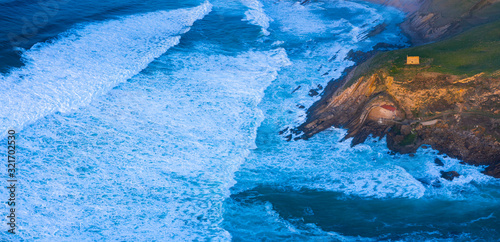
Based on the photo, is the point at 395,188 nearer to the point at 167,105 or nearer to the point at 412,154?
the point at 412,154

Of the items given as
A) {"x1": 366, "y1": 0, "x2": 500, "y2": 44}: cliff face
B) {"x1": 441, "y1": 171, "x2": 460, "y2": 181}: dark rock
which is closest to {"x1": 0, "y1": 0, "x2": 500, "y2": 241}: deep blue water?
{"x1": 441, "y1": 171, "x2": 460, "y2": 181}: dark rock

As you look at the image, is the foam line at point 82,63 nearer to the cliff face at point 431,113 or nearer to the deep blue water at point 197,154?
the deep blue water at point 197,154

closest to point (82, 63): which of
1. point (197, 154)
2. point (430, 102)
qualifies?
point (197, 154)

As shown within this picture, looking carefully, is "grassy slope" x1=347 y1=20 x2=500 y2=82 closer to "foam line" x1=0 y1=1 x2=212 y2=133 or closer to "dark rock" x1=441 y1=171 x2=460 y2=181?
"dark rock" x1=441 y1=171 x2=460 y2=181

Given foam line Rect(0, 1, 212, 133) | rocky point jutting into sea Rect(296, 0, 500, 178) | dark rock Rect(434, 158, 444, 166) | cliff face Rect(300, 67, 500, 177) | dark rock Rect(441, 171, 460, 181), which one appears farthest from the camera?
foam line Rect(0, 1, 212, 133)

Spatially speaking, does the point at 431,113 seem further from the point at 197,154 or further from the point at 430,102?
the point at 197,154

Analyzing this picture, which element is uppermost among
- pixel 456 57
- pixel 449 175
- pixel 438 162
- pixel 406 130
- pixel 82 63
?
pixel 456 57
